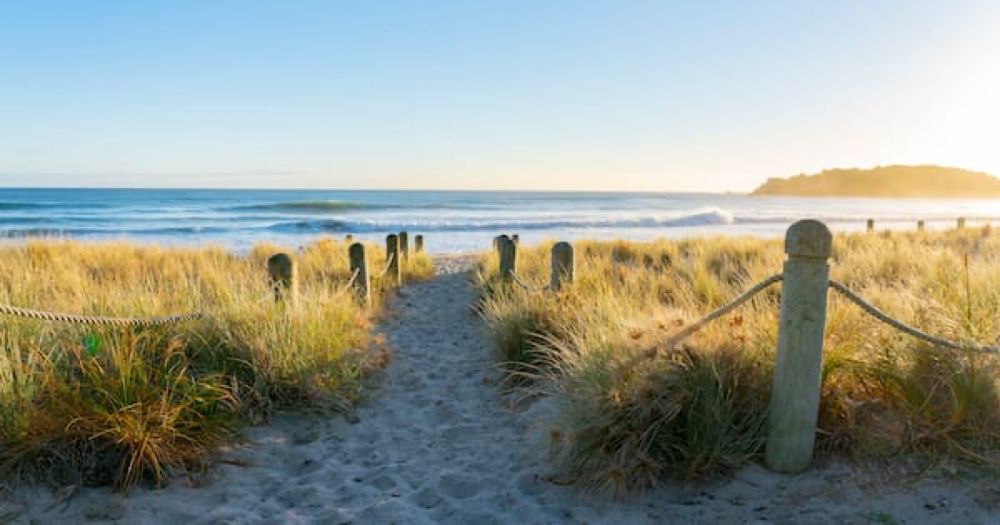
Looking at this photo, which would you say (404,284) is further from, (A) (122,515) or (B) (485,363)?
(A) (122,515)

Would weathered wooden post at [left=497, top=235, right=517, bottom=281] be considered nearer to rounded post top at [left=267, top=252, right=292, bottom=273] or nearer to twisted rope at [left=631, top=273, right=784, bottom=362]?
rounded post top at [left=267, top=252, right=292, bottom=273]

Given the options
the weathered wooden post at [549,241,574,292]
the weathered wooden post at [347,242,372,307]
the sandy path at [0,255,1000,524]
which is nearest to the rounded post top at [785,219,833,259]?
the sandy path at [0,255,1000,524]

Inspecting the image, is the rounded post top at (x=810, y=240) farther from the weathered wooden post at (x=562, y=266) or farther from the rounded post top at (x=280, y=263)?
the rounded post top at (x=280, y=263)

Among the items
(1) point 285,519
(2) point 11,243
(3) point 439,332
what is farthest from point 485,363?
(2) point 11,243

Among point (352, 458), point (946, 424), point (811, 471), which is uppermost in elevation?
point (946, 424)

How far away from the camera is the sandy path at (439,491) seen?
264 cm

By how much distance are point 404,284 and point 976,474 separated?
9318mm

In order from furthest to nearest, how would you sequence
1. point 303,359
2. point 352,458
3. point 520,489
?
point 303,359 → point 352,458 → point 520,489

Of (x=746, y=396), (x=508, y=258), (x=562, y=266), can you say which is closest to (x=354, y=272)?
(x=508, y=258)

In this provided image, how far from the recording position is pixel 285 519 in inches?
113

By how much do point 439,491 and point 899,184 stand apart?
113637 millimetres

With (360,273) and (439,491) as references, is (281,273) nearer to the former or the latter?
(360,273)

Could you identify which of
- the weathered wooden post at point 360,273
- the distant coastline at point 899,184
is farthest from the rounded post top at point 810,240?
the distant coastline at point 899,184

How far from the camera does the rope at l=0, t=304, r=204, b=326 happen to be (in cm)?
274
